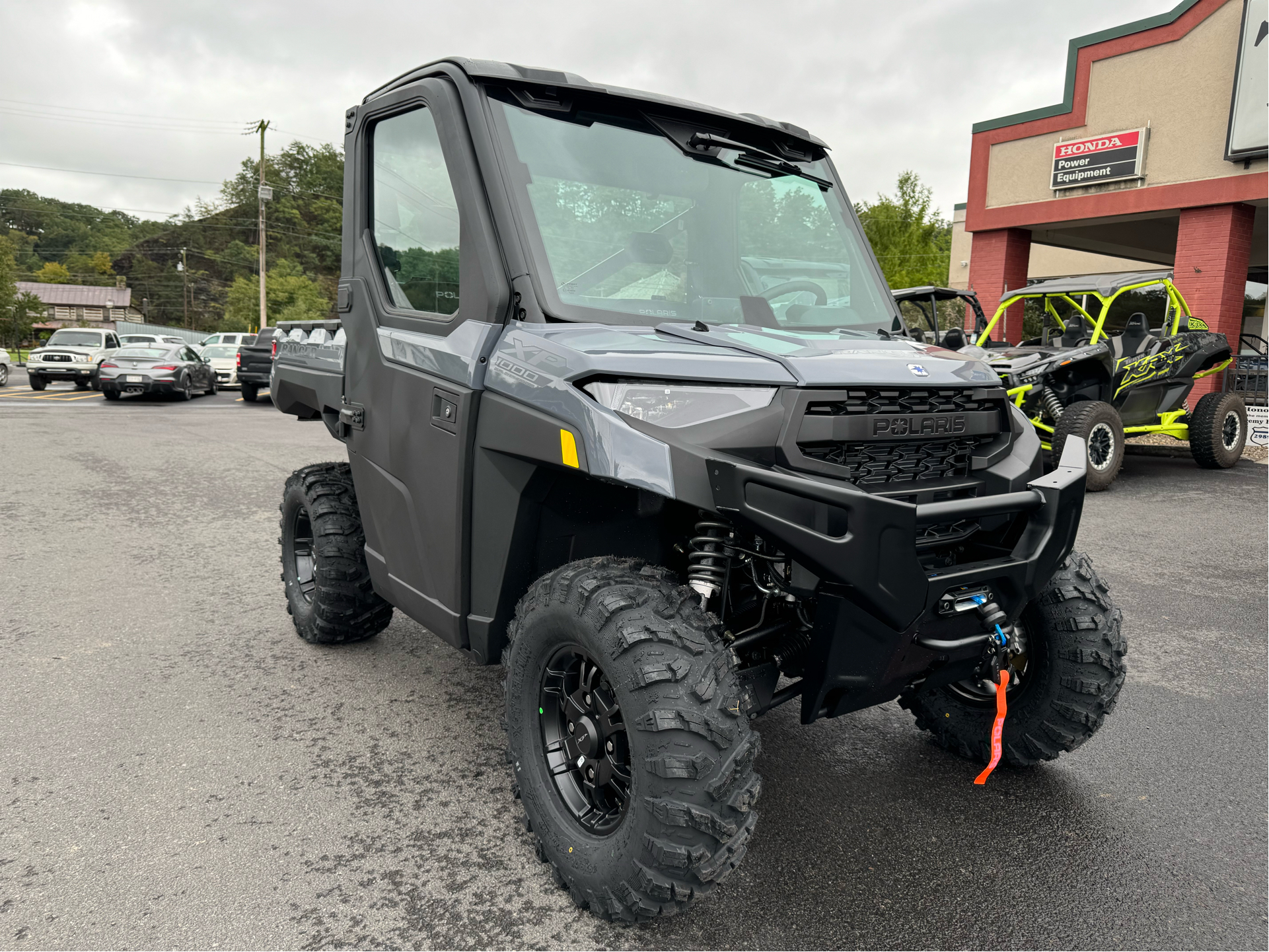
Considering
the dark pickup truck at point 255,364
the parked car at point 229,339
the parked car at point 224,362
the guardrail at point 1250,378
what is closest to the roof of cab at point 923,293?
the guardrail at point 1250,378

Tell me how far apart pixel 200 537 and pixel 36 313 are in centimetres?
6239

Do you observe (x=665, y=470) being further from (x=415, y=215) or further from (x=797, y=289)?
(x=415, y=215)

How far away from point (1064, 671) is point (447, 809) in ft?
6.87

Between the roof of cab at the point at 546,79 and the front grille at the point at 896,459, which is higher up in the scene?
the roof of cab at the point at 546,79

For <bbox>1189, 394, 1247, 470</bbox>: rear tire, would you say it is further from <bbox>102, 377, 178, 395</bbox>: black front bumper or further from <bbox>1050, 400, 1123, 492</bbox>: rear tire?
<bbox>102, 377, 178, 395</bbox>: black front bumper

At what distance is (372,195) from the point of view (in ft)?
11.1

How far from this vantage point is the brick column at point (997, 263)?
1858cm

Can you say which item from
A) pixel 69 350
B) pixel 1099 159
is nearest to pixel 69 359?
pixel 69 350

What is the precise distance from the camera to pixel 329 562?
13.2ft

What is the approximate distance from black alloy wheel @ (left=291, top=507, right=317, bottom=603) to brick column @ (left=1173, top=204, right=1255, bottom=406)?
50.8ft

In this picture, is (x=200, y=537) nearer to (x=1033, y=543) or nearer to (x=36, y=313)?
(x=1033, y=543)

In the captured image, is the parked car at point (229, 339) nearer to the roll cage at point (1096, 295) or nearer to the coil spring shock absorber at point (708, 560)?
the roll cage at point (1096, 295)

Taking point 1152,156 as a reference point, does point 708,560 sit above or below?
below

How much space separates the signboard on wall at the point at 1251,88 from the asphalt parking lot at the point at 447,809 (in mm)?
12931
